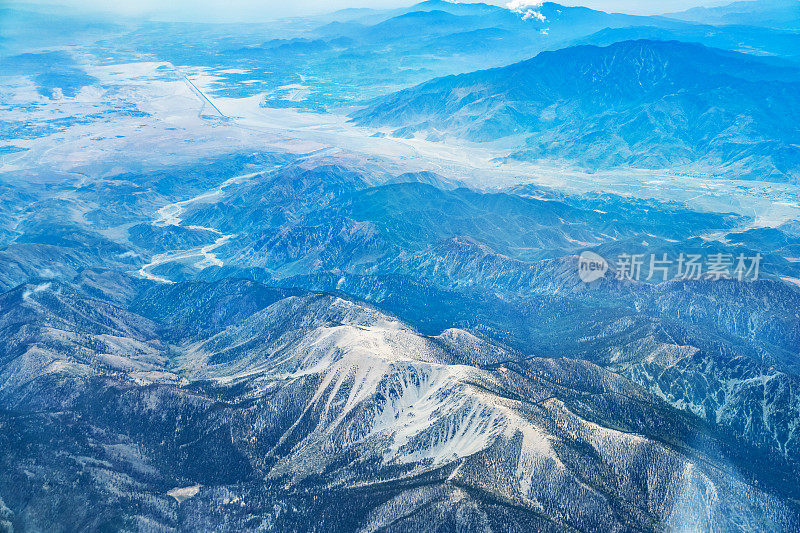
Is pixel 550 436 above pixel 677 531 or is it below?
above

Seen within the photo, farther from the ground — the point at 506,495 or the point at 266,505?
the point at 506,495

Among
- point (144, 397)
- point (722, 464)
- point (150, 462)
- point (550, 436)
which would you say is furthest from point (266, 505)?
point (722, 464)

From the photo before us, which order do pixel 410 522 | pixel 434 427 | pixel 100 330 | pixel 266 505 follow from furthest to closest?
pixel 100 330
pixel 434 427
pixel 266 505
pixel 410 522

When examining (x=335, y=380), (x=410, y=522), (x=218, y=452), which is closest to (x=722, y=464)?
(x=410, y=522)

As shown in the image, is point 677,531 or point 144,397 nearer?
point 677,531

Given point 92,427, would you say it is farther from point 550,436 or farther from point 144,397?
point 550,436

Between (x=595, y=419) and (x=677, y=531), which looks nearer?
(x=677, y=531)

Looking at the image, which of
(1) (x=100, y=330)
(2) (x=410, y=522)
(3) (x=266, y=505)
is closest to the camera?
(2) (x=410, y=522)

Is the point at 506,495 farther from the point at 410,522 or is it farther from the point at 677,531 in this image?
the point at 677,531

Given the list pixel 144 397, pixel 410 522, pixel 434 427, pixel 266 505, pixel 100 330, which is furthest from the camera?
pixel 100 330
